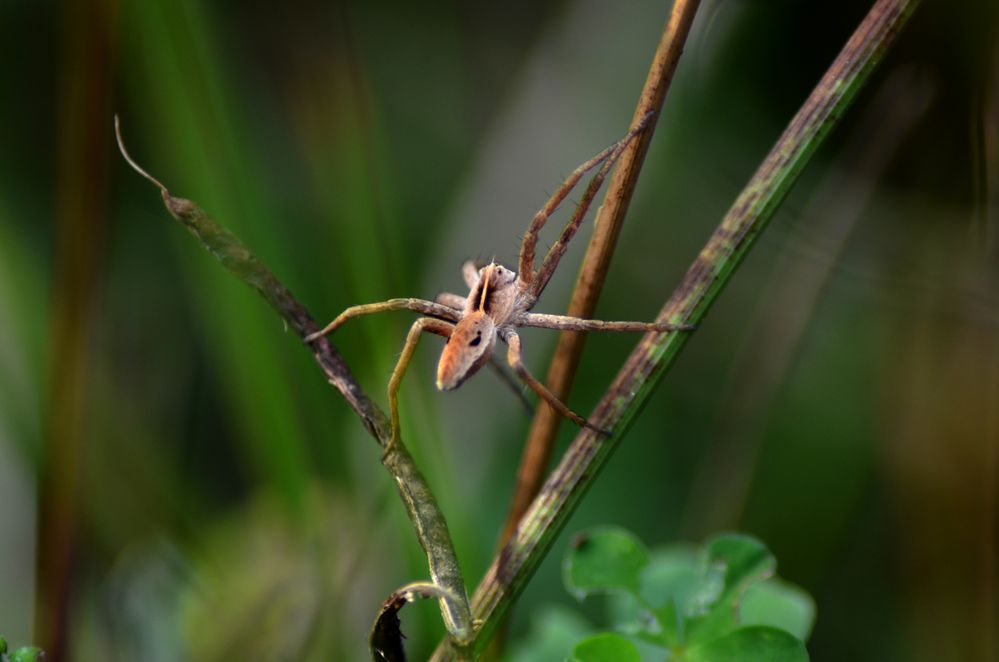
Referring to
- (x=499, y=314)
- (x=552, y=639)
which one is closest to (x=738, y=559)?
(x=552, y=639)

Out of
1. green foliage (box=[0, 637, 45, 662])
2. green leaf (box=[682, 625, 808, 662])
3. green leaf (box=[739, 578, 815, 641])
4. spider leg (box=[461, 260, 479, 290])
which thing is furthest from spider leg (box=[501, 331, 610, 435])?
green foliage (box=[0, 637, 45, 662])

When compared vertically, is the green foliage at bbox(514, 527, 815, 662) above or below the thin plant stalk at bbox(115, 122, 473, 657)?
below

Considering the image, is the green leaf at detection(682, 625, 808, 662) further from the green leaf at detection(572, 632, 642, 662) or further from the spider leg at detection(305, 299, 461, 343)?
the spider leg at detection(305, 299, 461, 343)

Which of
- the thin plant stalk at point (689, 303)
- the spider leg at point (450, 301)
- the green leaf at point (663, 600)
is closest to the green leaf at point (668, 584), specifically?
the green leaf at point (663, 600)

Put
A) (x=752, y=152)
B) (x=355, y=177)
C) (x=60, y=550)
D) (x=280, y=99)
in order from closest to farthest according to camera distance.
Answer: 1. (x=60, y=550)
2. (x=355, y=177)
3. (x=752, y=152)
4. (x=280, y=99)

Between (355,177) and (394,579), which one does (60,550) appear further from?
(355,177)

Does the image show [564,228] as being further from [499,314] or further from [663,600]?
[663,600]

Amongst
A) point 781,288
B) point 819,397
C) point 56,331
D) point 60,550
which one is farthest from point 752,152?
point 60,550
